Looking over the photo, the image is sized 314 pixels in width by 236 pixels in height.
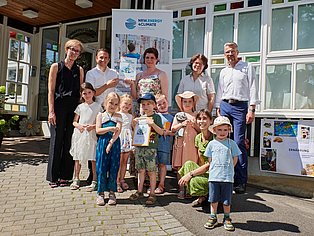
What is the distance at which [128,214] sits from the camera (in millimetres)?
3238

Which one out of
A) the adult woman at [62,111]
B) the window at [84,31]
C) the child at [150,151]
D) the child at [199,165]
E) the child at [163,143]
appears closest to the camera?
the child at [199,165]

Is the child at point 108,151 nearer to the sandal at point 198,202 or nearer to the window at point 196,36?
the sandal at point 198,202

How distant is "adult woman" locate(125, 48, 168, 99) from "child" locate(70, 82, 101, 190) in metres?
0.58

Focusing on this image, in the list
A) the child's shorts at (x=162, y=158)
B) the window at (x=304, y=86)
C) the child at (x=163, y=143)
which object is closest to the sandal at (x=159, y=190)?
the child at (x=163, y=143)

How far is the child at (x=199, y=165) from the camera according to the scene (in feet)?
10.9

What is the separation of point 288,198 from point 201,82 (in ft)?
5.96

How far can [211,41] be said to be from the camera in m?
5.45

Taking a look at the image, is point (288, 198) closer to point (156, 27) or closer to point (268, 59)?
point (268, 59)

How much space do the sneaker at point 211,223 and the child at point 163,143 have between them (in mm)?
→ 957

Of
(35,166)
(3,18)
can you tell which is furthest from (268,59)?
(3,18)

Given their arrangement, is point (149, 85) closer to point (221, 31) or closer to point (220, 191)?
point (220, 191)

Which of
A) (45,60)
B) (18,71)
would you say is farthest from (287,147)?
(18,71)

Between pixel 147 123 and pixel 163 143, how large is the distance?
1.19 feet

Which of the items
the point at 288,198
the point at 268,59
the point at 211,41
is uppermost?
the point at 211,41
